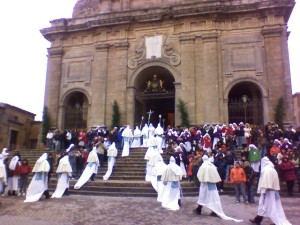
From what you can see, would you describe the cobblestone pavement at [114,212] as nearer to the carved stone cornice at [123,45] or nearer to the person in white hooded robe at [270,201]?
the person in white hooded robe at [270,201]

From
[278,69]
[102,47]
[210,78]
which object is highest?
[102,47]

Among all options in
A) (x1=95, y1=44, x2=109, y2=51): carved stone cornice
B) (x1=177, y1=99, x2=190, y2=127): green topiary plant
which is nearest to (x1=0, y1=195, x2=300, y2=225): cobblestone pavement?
(x1=177, y1=99, x2=190, y2=127): green topiary plant

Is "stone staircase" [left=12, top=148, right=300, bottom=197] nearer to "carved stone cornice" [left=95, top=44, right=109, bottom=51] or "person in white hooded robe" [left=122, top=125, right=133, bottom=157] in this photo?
"person in white hooded robe" [left=122, top=125, right=133, bottom=157]

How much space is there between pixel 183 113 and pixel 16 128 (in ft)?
54.1

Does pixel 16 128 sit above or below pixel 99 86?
below

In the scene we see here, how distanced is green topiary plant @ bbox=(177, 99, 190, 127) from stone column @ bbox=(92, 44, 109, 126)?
594 cm

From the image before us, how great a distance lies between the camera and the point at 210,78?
901 inches

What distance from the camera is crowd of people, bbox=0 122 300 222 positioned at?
11945 mm

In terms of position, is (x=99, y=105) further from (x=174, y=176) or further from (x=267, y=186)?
(x=267, y=186)

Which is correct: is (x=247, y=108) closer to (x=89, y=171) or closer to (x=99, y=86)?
(x=99, y=86)

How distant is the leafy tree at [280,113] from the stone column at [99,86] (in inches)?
484

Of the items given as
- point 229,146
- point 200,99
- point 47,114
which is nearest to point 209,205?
point 229,146

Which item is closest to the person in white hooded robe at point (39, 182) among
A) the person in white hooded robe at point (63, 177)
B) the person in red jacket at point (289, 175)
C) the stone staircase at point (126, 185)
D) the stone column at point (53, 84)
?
the person in white hooded robe at point (63, 177)

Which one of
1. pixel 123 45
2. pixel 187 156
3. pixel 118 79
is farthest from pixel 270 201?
pixel 123 45
